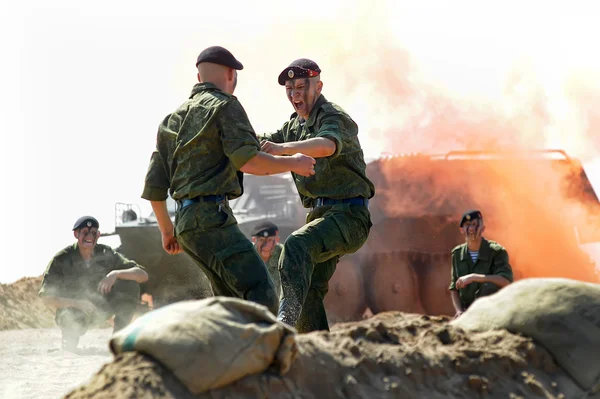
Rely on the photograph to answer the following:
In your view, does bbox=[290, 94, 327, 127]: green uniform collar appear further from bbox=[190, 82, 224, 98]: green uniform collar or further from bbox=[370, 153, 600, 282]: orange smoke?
bbox=[370, 153, 600, 282]: orange smoke

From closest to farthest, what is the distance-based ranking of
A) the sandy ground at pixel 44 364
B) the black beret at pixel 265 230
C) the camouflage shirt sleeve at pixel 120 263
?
the sandy ground at pixel 44 364 < the black beret at pixel 265 230 < the camouflage shirt sleeve at pixel 120 263

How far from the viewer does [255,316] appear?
2.89 m

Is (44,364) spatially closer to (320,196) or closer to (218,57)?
(320,196)

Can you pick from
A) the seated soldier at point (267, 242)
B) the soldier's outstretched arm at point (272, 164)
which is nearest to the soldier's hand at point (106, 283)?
the seated soldier at point (267, 242)

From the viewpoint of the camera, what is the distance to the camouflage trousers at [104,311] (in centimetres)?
981

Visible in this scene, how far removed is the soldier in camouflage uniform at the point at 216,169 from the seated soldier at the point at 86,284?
5357mm

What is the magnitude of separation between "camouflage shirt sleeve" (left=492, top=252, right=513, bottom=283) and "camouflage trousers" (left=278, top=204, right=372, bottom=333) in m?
4.18

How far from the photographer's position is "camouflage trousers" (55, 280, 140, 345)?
32.2 ft

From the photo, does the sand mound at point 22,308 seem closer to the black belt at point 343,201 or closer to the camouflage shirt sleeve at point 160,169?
the black belt at point 343,201

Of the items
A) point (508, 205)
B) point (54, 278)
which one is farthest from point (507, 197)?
point (54, 278)

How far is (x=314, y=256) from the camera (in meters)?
4.92

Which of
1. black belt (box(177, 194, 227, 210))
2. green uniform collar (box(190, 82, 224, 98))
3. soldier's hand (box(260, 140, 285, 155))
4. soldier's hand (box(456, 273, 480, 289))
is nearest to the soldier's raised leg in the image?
black belt (box(177, 194, 227, 210))

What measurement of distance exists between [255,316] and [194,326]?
244 millimetres

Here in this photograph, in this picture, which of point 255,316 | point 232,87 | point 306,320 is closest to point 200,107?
point 232,87
